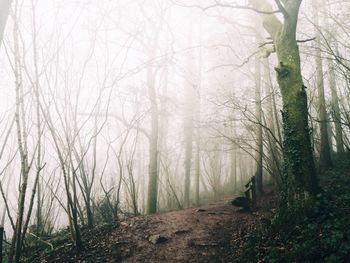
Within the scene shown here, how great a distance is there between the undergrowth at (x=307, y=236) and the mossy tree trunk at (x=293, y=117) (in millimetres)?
377

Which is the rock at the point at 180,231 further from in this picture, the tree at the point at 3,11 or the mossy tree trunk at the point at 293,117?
the tree at the point at 3,11

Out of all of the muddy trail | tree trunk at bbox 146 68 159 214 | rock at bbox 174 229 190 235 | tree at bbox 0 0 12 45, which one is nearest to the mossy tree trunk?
the muddy trail

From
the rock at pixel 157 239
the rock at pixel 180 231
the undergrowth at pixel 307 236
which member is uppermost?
the undergrowth at pixel 307 236

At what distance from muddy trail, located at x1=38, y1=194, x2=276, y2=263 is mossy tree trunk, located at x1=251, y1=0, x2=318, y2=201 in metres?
1.57

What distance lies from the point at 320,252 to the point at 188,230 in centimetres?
354

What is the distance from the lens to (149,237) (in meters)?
6.69

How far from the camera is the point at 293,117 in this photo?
5.75 meters

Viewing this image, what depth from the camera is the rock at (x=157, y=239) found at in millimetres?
6449

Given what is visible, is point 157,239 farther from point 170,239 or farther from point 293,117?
point 293,117

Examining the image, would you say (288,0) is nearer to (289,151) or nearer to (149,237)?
(289,151)

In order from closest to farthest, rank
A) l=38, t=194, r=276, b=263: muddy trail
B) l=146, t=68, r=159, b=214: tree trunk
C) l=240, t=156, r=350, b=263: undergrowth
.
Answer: l=240, t=156, r=350, b=263: undergrowth
l=38, t=194, r=276, b=263: muddy trail
l=146, t=68, r=159, b=214: tree trunk

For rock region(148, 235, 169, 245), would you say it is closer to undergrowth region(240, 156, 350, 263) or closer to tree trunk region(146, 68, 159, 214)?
undergrowth region(240, 156, 350, 263)

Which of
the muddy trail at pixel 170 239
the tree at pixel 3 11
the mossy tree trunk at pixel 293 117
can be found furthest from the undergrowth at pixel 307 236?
the tree at pixel 3 11

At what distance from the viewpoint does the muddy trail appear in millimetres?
5773
